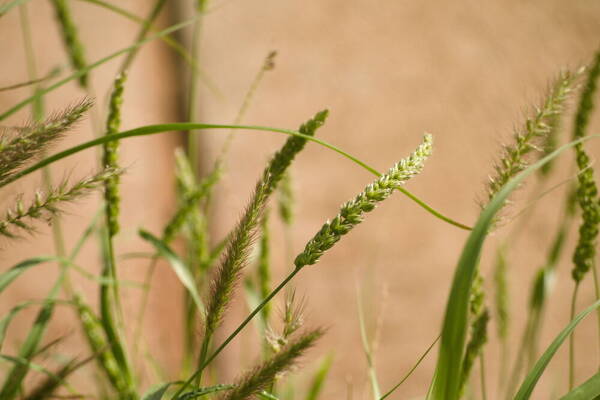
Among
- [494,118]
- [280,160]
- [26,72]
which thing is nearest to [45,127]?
[280,160]

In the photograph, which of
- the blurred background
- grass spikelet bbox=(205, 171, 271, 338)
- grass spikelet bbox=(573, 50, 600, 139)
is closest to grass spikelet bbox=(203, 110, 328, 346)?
grass spikelet bbox=(205, 171, 271, 338)

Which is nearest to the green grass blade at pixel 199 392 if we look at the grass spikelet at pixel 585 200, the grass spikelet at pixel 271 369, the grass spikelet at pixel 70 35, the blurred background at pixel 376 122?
the grass spikelet at pixel 271 369

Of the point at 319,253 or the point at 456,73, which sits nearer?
the point at 319,253

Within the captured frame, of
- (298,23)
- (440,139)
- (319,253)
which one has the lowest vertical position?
(319,253)

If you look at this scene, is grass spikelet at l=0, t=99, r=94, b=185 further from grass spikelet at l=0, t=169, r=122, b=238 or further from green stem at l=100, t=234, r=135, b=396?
green stem at l=100, t=234, r=135, b=396

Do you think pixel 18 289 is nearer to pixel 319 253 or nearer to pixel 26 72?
pixel 26 72

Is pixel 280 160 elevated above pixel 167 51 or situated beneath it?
situated beneath
